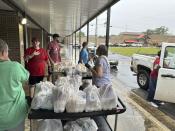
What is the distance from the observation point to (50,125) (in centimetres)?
268

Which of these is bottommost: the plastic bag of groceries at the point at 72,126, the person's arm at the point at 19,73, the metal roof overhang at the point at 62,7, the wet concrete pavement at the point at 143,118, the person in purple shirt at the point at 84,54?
the wet concrete pavement at the point at 143,118

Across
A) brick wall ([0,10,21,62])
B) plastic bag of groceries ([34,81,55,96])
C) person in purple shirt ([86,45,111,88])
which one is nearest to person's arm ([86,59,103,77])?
person in purple shirt ([86,45,111,88])

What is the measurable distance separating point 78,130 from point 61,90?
495 mm

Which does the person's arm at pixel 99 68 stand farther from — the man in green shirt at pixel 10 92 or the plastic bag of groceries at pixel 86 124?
the man in green shirt at pixel 10 92

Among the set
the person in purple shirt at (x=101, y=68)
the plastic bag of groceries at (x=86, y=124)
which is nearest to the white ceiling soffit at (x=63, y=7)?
the person in purple shirt at (x=101, y=68)

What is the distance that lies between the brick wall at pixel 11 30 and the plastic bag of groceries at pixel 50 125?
23.4 feet

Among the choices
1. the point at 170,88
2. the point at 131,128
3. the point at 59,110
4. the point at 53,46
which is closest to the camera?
the point at 59,110

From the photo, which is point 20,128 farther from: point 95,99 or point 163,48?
point 163,48

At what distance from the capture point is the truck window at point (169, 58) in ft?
25.2

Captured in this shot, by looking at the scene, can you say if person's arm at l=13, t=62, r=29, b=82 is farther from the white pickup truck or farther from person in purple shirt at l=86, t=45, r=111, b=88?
the white pickup truck

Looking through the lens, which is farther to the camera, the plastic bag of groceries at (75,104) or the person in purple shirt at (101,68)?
the person in purple shirt at (101,68)

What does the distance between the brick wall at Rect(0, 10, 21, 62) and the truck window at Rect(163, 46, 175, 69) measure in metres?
5.13

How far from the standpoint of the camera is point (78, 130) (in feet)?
8.86

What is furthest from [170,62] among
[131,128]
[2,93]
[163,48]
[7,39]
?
[2,93]
